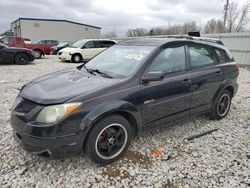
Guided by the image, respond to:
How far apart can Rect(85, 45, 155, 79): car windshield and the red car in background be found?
13.3 m

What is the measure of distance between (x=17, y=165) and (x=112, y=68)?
187cm

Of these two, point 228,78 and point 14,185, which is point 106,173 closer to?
point 14,185

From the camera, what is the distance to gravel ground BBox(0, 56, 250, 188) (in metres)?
2.62

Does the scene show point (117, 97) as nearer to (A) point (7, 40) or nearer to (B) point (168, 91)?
(B) point (168, 91)

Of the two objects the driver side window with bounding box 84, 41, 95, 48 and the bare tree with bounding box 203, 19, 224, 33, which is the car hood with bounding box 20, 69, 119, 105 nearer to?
the driver side window with bounding box 84, 41, 95, 48

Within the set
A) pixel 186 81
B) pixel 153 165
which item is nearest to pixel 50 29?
pixel 186 81

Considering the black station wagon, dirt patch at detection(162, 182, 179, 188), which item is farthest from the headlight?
dirt patch at detection(162, 182, 179, 188)

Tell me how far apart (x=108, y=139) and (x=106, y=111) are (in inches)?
17.4

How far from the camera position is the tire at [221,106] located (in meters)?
4.27

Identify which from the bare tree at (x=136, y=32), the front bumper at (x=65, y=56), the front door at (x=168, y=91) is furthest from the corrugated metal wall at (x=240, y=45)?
the bare tree at (x=136, y=32)

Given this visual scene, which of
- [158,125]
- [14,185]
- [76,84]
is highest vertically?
[76,84]

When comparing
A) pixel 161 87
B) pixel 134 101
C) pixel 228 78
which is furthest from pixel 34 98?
pixel 228 78

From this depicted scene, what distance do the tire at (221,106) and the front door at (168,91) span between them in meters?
0.90

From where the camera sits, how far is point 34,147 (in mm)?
2523
